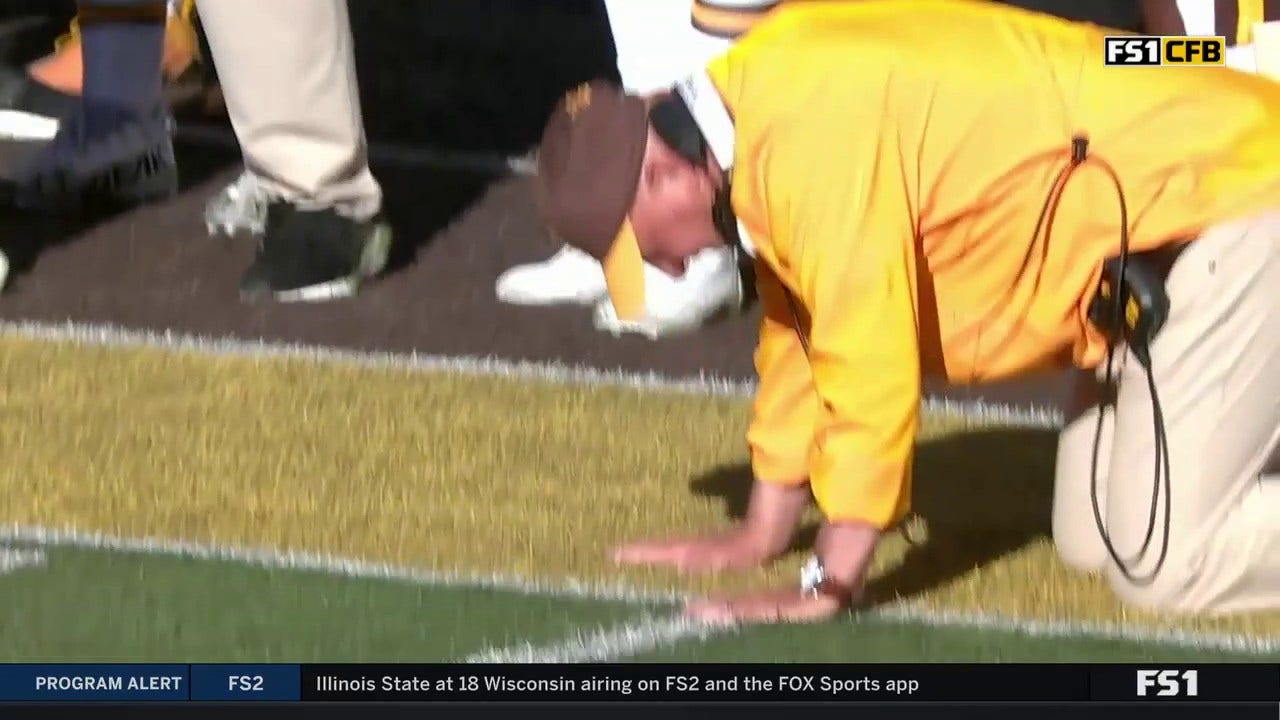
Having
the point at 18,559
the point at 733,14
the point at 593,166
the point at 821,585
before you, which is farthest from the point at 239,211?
the point at 821,585

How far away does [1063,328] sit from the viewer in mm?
3502

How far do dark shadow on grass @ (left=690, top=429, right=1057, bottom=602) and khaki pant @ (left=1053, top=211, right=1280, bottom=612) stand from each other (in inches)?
11.5

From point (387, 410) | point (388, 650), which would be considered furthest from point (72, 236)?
point (388, 650)

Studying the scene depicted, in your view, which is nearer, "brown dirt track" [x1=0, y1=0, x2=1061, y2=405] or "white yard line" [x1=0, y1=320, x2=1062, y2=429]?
"white yard line" [x1=0, y1=320, x2=1062, y2=429]

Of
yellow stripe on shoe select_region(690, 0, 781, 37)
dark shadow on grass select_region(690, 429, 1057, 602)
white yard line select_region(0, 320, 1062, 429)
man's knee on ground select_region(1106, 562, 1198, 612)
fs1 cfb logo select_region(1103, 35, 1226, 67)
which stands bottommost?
white yard line select_region(0, 320, 1062, 429)

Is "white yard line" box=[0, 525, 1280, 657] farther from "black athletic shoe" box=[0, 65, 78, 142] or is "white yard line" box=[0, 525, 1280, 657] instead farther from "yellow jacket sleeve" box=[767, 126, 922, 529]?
"black athletic shoe" box=[0, 65, 78, 142]

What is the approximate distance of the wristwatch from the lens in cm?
339

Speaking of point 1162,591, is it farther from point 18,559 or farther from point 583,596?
point 18,559

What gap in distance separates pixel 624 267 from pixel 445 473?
727 millimetres

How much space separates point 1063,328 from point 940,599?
450mm

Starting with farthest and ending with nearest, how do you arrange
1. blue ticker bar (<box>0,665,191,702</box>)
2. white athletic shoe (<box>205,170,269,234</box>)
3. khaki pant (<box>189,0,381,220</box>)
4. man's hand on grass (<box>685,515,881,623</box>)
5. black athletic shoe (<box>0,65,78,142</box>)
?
black athletic shoe (<box>0,65,78,142</box>) < white athletic shoe (<box>205,170,269,234</box>) < khaki pant (<box>189,0,381,220</box>) < man's hand on grass (<box>685,515,881,623</box>) < blue ticker bar (<box>0,665,191,702</box>)

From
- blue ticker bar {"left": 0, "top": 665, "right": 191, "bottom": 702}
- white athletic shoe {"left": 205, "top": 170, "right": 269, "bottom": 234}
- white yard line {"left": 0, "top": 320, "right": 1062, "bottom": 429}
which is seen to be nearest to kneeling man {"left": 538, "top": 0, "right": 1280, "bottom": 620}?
blue ticker bar {"left": 0, "top": 665, "right": 191, "bottom": 702}

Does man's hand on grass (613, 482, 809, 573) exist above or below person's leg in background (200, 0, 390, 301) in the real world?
above

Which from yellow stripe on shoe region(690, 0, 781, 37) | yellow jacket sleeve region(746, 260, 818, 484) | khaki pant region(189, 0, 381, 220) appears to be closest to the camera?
yellow jacket sleeve region(746, 260, 818, 484)
